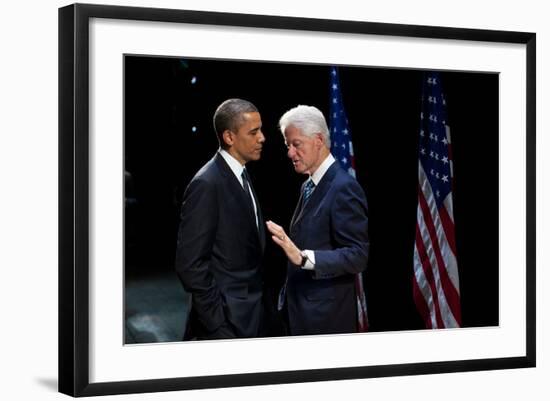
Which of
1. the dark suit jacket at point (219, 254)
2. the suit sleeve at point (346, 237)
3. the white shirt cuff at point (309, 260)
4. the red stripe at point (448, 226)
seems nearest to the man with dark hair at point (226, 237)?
the dark suit jacket at point (219, 254)

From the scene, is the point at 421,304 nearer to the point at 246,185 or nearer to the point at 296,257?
the point at 296,257

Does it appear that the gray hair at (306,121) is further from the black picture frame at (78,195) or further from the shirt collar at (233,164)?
the black picture frame at (78,195)

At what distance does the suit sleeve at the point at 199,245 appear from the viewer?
21.6 ft

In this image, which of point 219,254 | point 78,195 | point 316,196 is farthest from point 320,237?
point 78,195

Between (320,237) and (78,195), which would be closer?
(78,195)

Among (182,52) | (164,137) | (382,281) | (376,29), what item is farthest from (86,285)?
(376,29)

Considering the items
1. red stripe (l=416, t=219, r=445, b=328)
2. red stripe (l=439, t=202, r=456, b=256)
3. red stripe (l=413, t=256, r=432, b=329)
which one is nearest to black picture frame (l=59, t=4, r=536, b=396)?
red stripe (l=413, t=256, r=432, b=329)

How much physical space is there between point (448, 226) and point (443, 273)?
0.29 metres

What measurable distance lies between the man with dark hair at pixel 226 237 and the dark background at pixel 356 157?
0.19 ft

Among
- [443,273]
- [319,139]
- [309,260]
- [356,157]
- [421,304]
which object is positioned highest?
[319,139]

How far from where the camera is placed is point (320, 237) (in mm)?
6879

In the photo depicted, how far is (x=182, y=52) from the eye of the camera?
6.55 m

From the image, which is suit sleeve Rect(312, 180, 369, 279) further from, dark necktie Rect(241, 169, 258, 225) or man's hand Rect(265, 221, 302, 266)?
dark necktie Rect(241, 169, 258, 225)

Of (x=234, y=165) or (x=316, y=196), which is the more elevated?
(x=234, y=165)
